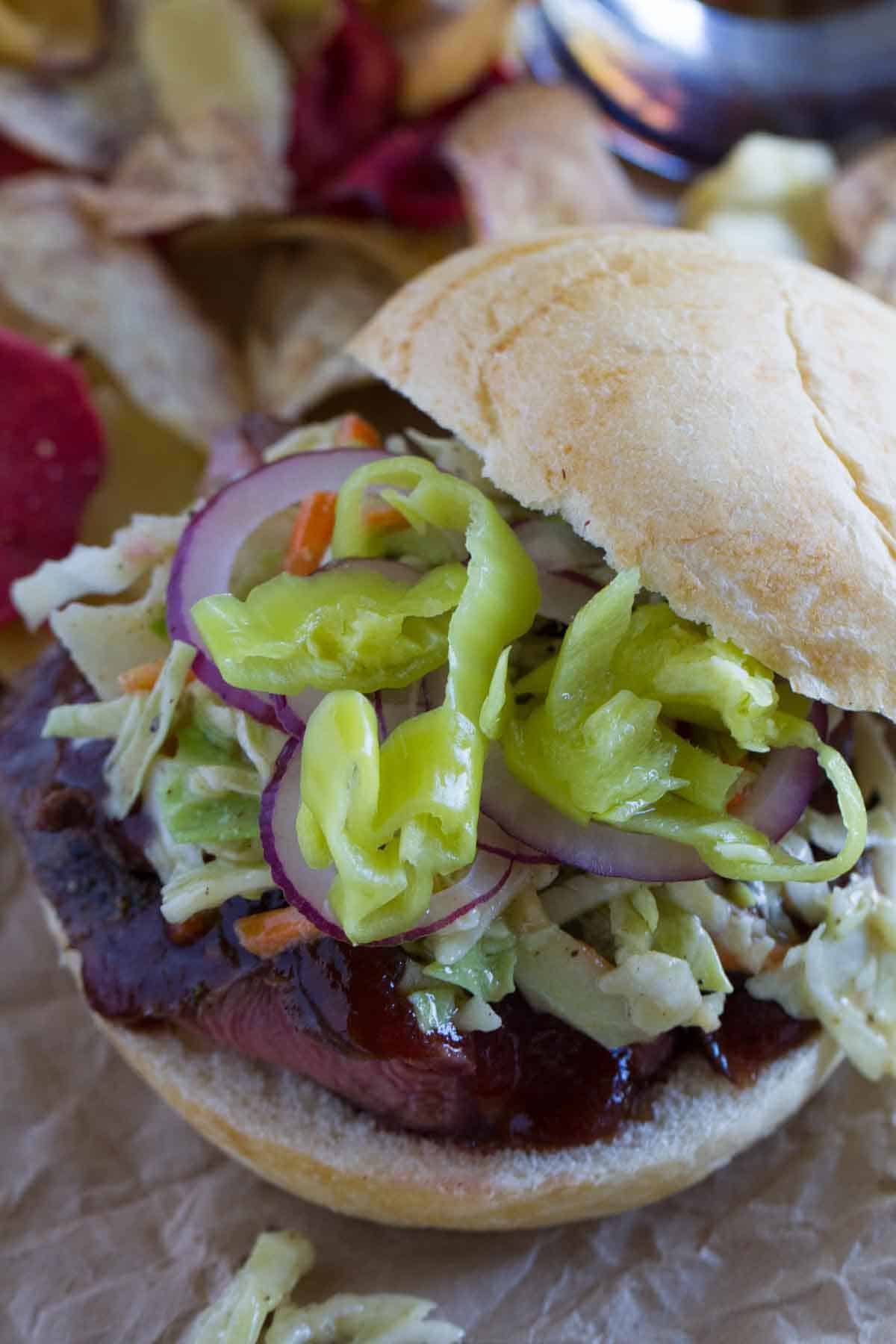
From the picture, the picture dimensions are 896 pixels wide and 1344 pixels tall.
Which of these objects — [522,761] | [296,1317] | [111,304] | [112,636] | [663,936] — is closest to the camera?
[522,761]

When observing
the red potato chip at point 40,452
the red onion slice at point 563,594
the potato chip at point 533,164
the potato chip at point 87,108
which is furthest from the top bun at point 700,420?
the potato chip at point 87,108

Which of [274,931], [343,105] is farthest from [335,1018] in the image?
[343,105]

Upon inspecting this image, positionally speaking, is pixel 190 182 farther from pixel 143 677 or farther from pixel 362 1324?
pixel 362 1324

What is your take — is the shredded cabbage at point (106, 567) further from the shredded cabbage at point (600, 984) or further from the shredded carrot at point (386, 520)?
the shredded cabbage at point (600, 984)

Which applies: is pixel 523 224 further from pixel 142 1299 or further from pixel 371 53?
pixel 142 1299

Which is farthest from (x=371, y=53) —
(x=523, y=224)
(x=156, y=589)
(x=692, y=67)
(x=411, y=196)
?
(x=156, y=589)

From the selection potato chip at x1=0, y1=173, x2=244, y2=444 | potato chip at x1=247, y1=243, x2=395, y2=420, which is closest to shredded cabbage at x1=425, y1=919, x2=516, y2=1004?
potato chip at x1=247, y1=243, x2=395, y2=420
